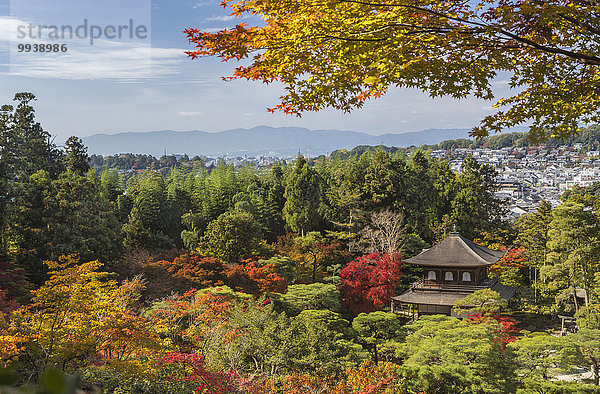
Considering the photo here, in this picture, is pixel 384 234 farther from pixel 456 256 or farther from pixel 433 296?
pixel 433 296

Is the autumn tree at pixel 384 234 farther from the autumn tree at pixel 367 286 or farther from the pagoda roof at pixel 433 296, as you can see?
the pagoda roof at pixel 433 296

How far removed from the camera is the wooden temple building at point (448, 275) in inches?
645

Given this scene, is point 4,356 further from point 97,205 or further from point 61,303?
point 97,205

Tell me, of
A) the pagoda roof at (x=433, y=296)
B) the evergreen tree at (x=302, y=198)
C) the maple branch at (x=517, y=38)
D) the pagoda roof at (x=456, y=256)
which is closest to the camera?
the maple branch at (x=517, y=38)

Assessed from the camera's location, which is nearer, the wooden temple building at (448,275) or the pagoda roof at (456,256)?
the wooden temple building at (448,275)

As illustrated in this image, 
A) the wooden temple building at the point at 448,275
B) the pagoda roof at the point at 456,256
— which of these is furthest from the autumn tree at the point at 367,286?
the pagoda roof at the point at 456,256

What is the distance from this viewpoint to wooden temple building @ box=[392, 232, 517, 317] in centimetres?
1638

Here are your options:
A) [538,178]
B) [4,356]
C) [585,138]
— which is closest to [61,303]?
[4,356]

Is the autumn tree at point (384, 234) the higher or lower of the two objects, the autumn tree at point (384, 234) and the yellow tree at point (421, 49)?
the lower

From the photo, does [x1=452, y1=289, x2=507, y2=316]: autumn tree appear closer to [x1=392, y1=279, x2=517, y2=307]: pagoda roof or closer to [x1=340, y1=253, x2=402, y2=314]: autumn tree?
[x1=392, y1=279, x2=517, y2=307]: pagoda roof

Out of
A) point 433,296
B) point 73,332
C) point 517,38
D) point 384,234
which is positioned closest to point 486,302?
point 433,296

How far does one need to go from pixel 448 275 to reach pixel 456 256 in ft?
2.54

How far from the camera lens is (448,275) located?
1706 cm

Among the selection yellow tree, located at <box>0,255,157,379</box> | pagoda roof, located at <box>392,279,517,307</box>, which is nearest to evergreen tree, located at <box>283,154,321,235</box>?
pagoda roof, located at <box>392,279,517,307</box>
